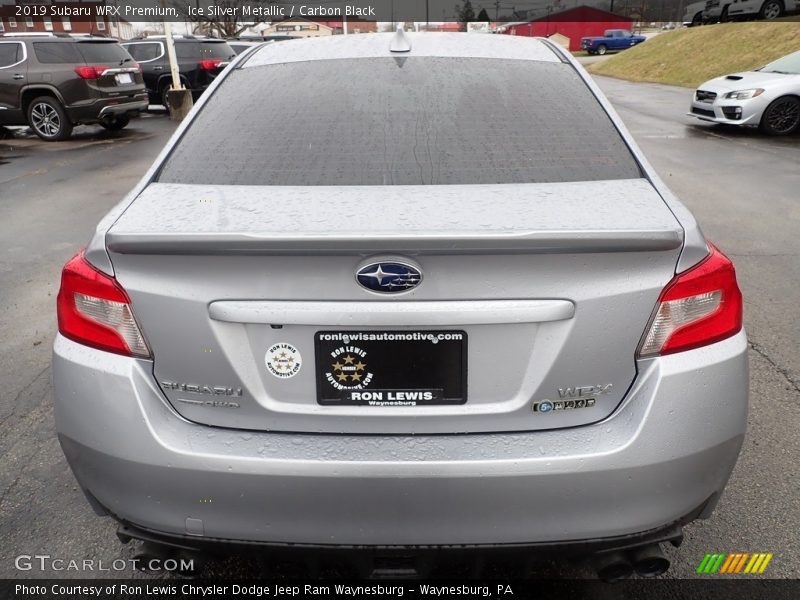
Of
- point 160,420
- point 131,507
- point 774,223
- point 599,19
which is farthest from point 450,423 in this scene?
point 599,19

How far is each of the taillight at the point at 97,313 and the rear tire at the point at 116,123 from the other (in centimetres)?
1401

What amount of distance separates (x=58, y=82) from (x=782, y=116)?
13406mm

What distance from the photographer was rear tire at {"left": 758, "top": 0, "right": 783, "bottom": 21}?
27645 mm

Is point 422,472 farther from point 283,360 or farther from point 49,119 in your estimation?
point 49,119

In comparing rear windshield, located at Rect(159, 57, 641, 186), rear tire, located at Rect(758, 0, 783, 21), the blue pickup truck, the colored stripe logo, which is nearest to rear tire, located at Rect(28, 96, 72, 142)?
rear windshield, located at Rect(159, 57, 641, 186)

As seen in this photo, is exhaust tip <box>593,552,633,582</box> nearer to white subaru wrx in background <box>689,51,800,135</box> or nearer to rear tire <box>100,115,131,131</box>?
white subaru wrx in background <box>689,51,800,135</box>

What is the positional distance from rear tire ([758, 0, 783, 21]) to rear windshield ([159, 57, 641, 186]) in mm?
31477

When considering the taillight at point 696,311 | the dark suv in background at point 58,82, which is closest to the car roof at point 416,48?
the taillight at point 696,311

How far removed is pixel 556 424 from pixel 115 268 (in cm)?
117

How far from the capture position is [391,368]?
159cm

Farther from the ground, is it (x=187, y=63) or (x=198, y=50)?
(x=198, y=50)

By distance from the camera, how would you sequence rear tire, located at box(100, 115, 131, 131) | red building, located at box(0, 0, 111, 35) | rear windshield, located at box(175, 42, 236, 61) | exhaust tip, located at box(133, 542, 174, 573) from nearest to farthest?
exhaust tip, located at box(133, 542, 174, 573) → rear tire, located at box(100, 115, 131, 131) → rear windshield, located at box(175, 42, 236, 61) → red building, located at box(0, 0, 111, 35)

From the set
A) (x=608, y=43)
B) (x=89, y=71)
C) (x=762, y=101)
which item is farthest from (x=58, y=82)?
(x=608, y=43)

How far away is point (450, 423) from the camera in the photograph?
5.30ft
